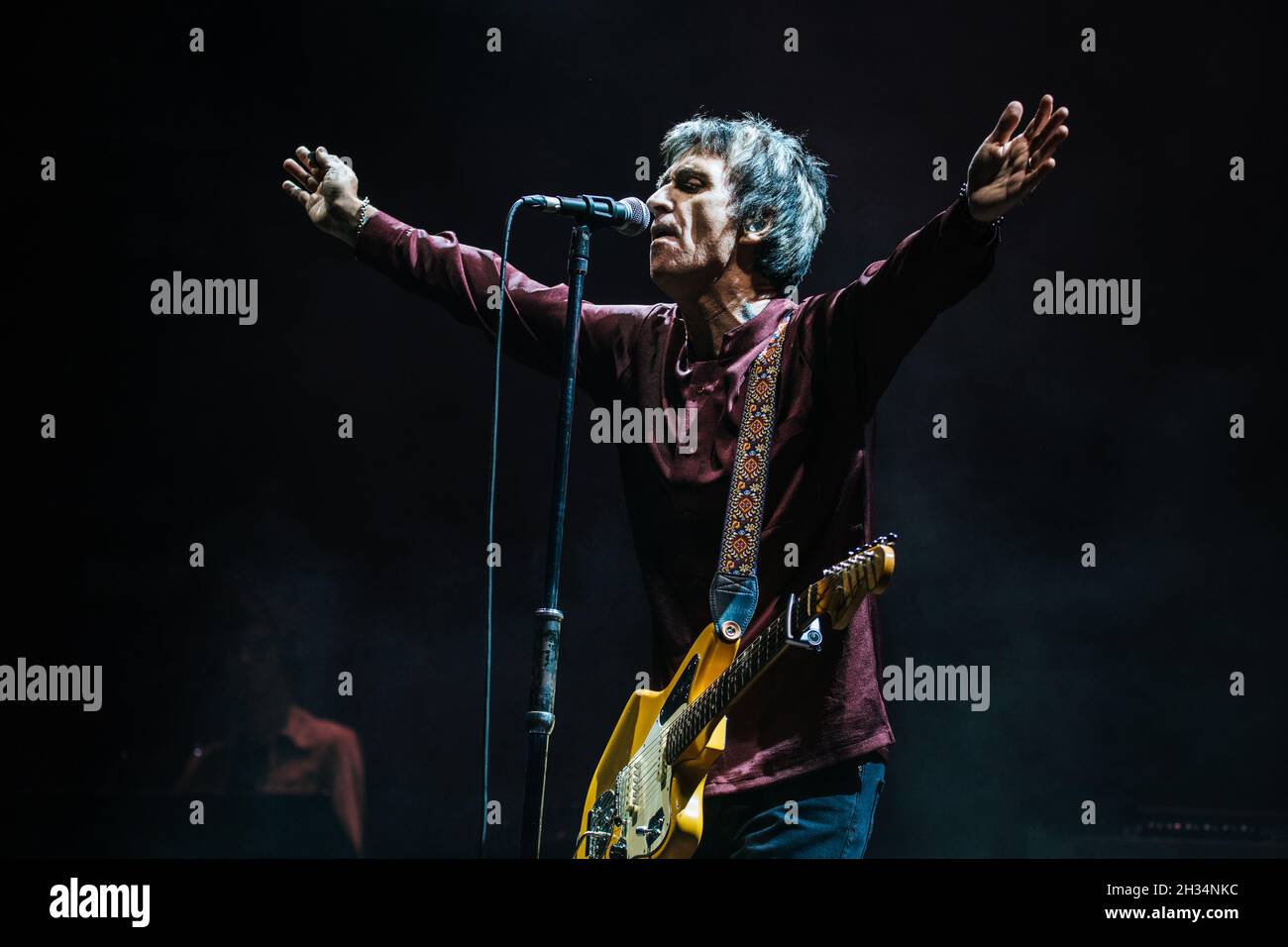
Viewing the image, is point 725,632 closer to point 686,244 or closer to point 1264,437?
point 686,244

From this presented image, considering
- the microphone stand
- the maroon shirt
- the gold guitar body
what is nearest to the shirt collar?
the maroon shirt

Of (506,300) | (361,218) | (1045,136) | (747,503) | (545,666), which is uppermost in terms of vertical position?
(361,218)

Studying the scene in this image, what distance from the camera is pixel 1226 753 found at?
157 inches

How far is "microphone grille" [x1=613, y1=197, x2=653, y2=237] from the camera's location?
3352 mm

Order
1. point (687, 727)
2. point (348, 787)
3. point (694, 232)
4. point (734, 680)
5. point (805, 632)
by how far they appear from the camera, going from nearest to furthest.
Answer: point (805, 632), point (734, 680), point (687, 727), point (694, 232), point (348, 787)

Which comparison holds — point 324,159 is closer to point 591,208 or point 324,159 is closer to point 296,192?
point 296,192

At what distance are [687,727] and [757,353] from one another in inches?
34.9

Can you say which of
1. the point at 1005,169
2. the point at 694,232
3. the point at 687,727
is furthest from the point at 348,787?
the point at 1005,169

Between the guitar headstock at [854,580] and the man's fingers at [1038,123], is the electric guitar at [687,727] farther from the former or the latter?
the man's fingers at [1038,123]

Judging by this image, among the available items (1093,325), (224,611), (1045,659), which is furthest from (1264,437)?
(224,611)

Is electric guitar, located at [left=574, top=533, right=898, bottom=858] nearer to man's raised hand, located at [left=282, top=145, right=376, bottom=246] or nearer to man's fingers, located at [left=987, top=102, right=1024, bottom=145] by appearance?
man's fingers, located at [left=987, top=102, right=1024, bottom=145]

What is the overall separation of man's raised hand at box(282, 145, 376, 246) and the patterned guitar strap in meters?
1.15

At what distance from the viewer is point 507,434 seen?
171 inches

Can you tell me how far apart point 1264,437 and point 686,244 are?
1693 mm
